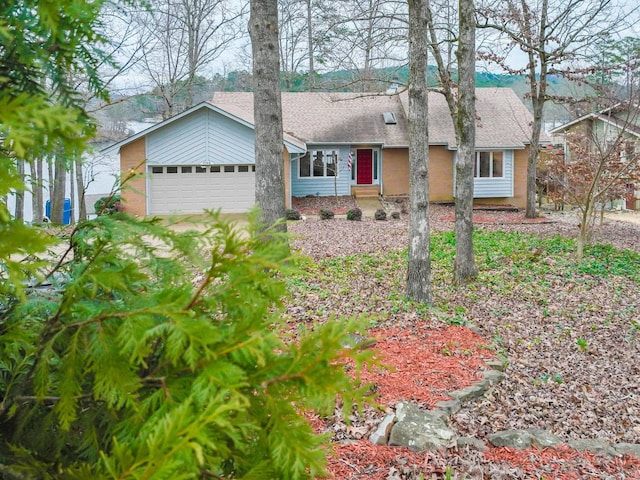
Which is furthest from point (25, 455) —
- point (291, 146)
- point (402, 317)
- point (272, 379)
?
point (291, 146)

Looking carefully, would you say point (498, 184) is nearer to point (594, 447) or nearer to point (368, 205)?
point (368, 205)

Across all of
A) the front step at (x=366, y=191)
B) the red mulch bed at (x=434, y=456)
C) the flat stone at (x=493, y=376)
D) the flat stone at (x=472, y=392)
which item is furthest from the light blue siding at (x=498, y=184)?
the flat stone at (x=472, y=392)

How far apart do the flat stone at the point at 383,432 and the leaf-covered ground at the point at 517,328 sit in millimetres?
92

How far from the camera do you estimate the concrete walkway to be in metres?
23.6

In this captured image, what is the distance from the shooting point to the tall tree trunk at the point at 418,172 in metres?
8.14

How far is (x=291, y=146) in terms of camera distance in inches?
904

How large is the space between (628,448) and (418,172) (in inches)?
187

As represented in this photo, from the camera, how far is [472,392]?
5.43m

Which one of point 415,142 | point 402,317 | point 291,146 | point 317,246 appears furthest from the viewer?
point 291,146

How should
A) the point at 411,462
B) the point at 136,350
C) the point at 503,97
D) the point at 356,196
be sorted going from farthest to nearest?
the point at 503,97, the point at 356,196, the point at 411,462, the point at 136,350

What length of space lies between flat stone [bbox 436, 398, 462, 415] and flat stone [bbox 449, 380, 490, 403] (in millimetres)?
111

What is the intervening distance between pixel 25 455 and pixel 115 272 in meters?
0.51

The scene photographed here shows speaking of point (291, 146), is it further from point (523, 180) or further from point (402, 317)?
point (402, 317)

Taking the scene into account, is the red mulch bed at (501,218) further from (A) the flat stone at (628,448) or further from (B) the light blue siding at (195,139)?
(A) the flat stone at (628,448)
